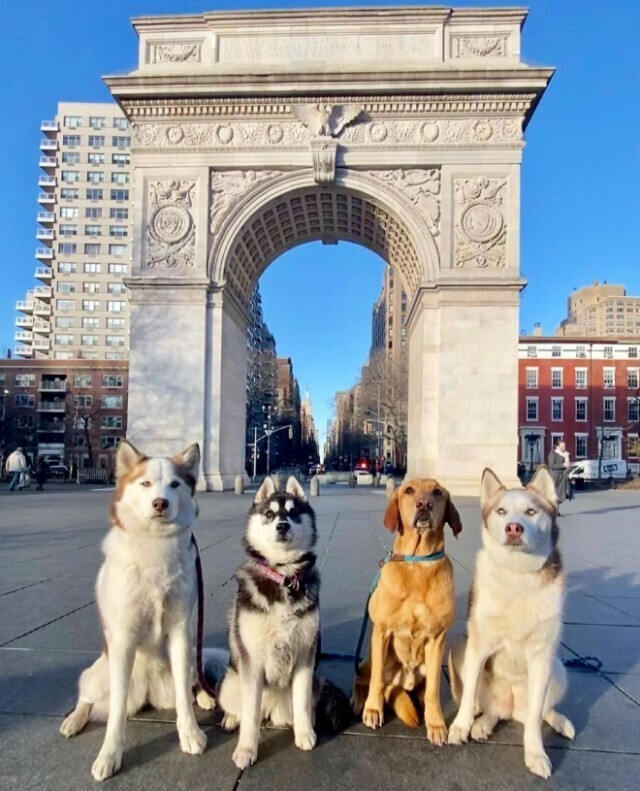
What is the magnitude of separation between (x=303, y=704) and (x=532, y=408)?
5548 centimetres

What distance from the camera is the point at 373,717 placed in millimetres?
2906

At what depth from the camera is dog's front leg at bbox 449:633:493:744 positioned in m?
2.76

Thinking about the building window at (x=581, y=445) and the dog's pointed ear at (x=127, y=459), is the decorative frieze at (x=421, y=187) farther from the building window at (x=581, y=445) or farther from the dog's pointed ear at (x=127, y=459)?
the building window at (x=581, y=445)

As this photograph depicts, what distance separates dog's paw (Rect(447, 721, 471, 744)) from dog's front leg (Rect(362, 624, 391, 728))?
1.11ft

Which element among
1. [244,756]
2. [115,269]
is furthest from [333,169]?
[115,269]

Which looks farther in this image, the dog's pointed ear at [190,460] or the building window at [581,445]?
the building window at [581,445]

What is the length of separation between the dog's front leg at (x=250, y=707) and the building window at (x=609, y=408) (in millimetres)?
58015

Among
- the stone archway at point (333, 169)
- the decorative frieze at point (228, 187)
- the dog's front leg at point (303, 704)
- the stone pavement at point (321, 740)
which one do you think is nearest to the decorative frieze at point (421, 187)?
the stone archway at point (333, 169)

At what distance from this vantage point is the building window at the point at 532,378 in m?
54.9

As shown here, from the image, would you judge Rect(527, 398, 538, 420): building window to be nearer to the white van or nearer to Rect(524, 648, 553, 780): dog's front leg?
the white van

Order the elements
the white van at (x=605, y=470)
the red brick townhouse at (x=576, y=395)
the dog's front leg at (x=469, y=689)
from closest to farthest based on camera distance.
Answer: the dog's front leg at (x=469, y=689)
the white van at (x=605, y=470)
the red brick townhouse at (x=576, y=395)

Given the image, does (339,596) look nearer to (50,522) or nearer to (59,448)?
(50,522)

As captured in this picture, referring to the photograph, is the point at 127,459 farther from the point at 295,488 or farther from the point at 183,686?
the point at 183,686

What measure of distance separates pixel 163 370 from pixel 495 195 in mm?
12373
